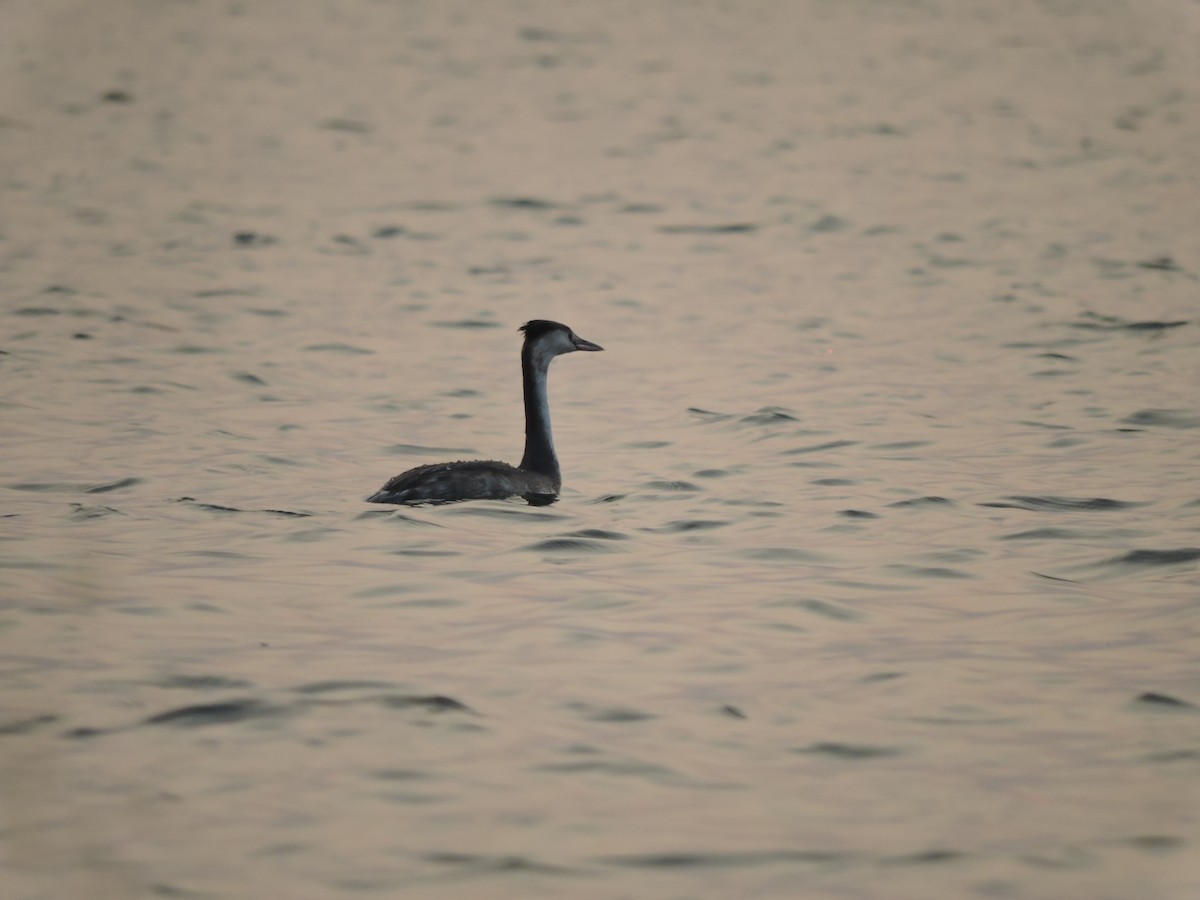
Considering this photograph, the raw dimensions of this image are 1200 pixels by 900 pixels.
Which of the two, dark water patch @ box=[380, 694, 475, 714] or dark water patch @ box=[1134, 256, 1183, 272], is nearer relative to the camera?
dark water patch @ box=[380, 694, 475, 714]

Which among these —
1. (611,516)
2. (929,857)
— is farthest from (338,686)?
(611,516)

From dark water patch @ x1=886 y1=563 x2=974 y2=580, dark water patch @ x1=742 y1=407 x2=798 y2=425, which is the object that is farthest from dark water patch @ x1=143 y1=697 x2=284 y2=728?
dark water patch @ x1=742 y1=407 x2=798 y2=425

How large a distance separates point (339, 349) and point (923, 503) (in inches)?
342

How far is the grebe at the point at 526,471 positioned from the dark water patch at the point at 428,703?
4.31 metres

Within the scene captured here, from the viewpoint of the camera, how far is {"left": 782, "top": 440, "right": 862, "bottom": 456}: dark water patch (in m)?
15.9

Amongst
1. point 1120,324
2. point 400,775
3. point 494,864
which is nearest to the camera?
point 494,864

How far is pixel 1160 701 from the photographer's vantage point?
30.2 feet

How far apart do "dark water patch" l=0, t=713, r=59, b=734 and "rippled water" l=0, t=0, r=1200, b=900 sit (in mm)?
37

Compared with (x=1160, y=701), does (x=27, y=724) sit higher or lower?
higher

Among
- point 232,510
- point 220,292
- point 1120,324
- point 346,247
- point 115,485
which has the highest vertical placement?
point 346,247

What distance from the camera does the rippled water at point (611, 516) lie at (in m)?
7.57

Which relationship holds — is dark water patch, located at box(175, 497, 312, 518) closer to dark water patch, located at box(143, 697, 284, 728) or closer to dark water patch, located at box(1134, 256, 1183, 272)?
dark water patch, located at box(143, 697, 284, 728)

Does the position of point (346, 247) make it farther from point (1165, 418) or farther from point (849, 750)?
point (849, 750)

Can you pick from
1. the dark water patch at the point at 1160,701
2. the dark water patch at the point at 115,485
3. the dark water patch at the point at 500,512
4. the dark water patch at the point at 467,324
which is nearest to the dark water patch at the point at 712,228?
the dark water patch at the point at 467,324
